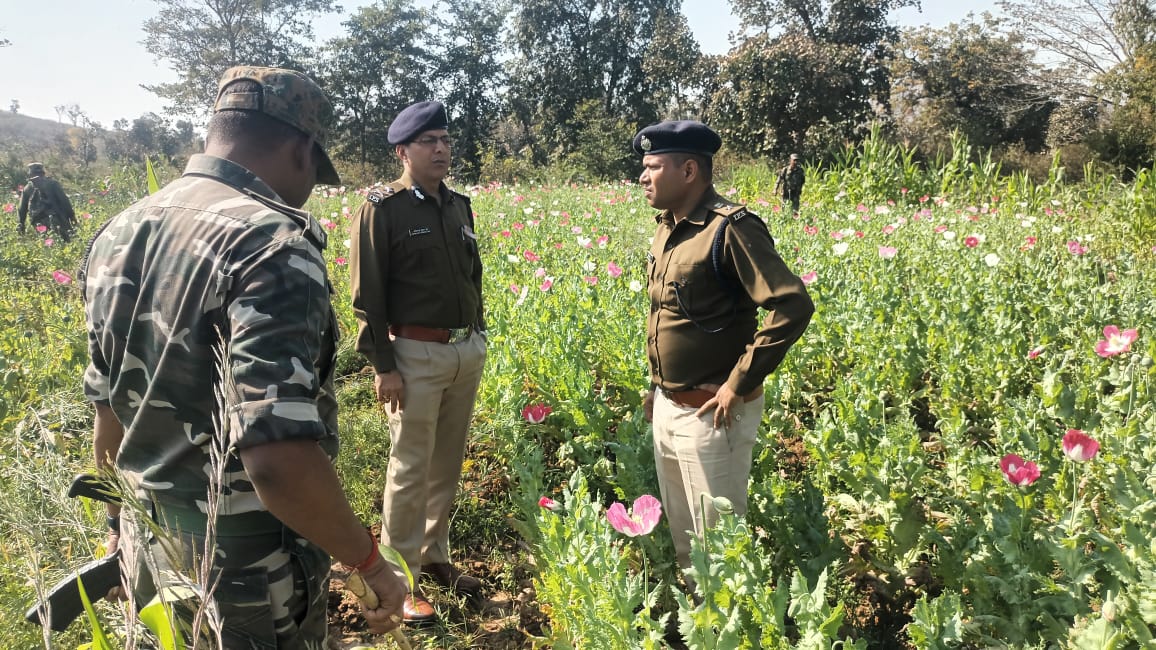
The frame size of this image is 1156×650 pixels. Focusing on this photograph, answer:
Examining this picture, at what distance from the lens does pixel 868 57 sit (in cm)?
1825

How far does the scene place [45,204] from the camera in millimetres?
9961

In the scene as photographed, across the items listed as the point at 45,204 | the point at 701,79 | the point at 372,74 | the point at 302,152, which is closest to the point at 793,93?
the point at 701,79

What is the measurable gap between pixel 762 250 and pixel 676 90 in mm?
30881

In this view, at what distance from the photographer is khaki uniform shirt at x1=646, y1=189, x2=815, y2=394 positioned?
2076mm

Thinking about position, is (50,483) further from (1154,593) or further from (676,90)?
(676,90)

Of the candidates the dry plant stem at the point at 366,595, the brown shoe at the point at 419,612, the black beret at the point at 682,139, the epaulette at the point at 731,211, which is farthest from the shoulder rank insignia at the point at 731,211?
the brown shoe at the point at 419,612

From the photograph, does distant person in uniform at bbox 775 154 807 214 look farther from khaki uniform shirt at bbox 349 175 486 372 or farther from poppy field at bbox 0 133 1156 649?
khaki uniform shirt at bbox 349 175 486 372

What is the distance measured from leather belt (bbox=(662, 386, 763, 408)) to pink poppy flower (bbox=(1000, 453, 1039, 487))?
77cm

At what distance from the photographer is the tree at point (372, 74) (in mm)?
36219

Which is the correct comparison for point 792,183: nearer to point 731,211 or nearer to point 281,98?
point 731,211

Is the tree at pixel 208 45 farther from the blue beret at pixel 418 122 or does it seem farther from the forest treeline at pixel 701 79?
the blue beret at pixel 418 122

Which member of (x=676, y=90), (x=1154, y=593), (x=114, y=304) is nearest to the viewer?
(x=114, y=304)

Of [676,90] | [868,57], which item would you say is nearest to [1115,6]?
[868,57]

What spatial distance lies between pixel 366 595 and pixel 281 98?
106 centimetres
